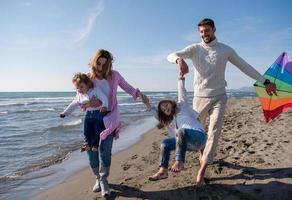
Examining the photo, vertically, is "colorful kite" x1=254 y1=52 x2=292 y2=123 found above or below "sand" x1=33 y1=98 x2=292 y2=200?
above

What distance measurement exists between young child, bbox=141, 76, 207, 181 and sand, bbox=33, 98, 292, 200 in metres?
0.49

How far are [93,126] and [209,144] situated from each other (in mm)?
1627

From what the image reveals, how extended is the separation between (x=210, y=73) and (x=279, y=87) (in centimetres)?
137

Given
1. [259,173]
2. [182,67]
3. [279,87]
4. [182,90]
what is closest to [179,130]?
[182,90]

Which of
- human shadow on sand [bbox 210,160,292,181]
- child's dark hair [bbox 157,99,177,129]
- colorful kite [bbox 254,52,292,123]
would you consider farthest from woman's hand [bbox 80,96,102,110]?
colorful kite [bbox 254,52,292,123]

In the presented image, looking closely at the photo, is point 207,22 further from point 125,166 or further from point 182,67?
point 125,166

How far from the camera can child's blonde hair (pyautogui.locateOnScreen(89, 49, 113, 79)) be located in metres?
4.80

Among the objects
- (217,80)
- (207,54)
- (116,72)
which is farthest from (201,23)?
(116,72)

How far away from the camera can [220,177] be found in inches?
202

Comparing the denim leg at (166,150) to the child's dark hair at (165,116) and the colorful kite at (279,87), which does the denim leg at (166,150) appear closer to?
the child's dark hair at (165,116)

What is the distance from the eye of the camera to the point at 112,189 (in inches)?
202

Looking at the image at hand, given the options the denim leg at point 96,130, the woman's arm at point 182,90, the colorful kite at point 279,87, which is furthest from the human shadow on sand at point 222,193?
the colorful kite at point 279,87

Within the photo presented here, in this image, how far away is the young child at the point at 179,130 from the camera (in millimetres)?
4332

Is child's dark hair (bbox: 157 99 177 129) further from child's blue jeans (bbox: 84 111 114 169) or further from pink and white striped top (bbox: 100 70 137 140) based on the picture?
child's blue jeans (bbox: 84 111 114 169)
